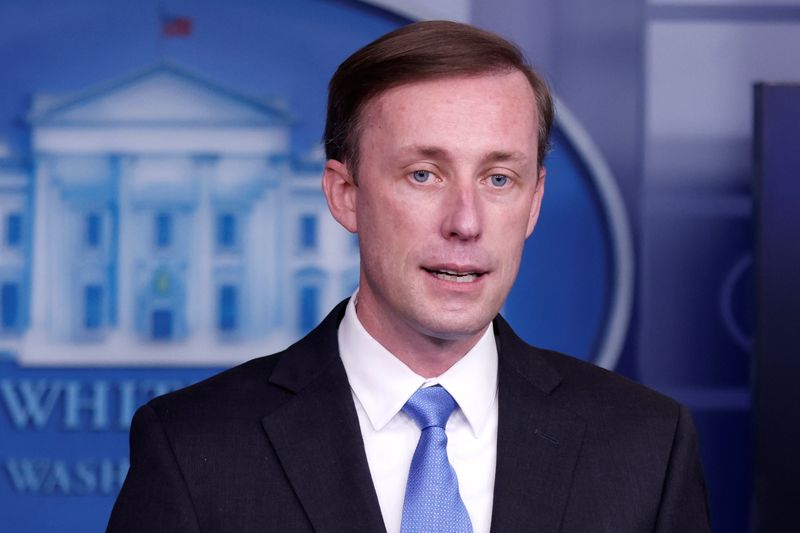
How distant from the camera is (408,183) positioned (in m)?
1.67

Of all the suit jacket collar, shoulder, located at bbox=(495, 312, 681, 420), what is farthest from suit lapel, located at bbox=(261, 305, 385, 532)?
shoulder, located at bbox=(495, 312, 681, 420)

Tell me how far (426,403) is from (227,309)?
149 cm

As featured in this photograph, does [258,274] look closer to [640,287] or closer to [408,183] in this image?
[640,287]

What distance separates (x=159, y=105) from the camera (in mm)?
3113

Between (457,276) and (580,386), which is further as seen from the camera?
(580,386)

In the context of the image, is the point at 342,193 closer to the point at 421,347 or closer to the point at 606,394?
the point at 421,347

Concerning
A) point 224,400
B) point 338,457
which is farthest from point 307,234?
point 338,457

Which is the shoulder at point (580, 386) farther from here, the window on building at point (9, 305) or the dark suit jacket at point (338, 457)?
the window on building at point (9, 305)

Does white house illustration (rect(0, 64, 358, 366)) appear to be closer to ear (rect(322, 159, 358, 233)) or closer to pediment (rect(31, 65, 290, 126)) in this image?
pediment (rect(31, 65, 290, 126))

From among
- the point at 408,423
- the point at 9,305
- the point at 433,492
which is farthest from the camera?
the point at 9,305

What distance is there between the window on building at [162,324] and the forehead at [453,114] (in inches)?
58.6

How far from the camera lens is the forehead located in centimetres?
166

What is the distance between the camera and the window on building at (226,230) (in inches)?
123

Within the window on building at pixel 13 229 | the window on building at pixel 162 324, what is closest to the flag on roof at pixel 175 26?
the window on building at pixel 13 229
